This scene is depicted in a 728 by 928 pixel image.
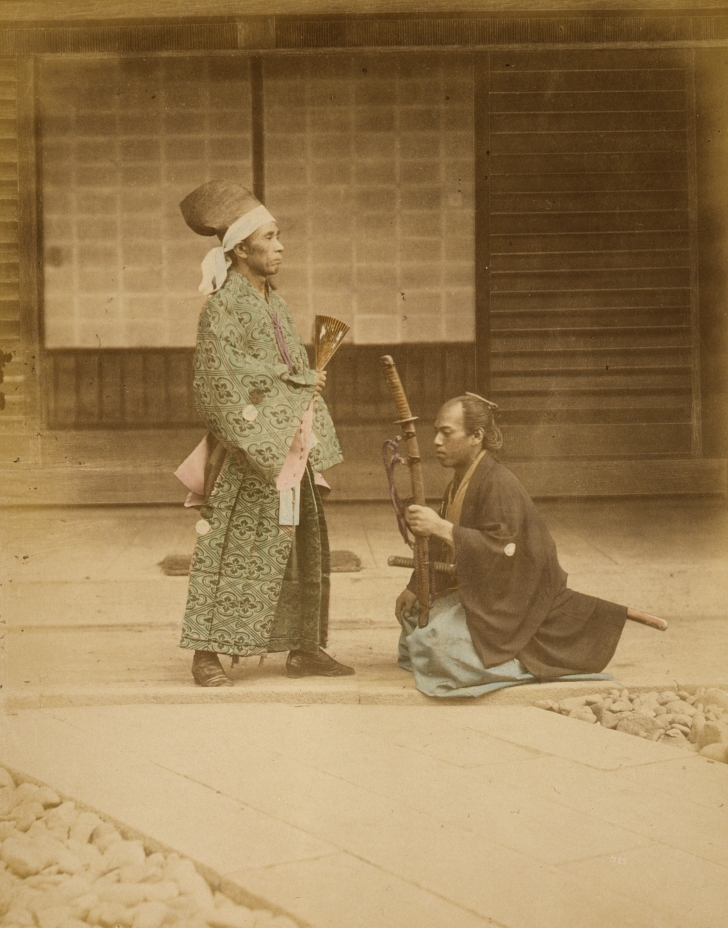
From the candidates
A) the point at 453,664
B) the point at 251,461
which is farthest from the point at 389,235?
the point at 453,664

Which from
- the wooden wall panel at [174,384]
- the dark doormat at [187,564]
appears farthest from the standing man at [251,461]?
the wooden wall panel at [174,384]

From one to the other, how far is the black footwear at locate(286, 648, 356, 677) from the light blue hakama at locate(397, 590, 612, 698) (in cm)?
33

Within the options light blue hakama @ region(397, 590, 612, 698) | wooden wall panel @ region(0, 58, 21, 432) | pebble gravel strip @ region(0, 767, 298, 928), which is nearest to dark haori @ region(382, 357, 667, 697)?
light blue hakama @ region(397, 590, 612, 698)

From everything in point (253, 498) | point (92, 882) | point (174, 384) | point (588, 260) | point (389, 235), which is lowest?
point (92, 882)

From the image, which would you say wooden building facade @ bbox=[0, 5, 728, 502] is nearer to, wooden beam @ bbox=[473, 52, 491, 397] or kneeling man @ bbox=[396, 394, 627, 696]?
wooden beam @ bbox=[473, 52, 491, 397]

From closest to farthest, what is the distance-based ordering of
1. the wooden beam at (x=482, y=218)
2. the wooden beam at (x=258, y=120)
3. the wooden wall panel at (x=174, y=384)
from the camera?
A: the wooden beam at (x=258, y=120)
the wooden beam at (x=482, y=218)
the wooden wall panel at (x=174, y=384)

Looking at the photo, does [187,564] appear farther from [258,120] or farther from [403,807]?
[403,807]

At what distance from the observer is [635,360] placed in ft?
20.8

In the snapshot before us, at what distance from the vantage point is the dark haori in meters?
4.17

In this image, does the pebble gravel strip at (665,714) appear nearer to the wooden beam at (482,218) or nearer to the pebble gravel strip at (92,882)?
the pebble gravel strip at (92,882)

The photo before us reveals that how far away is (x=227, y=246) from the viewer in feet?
13.9

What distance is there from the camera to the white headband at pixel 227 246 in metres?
4.20

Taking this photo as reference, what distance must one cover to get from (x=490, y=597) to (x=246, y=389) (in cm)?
116

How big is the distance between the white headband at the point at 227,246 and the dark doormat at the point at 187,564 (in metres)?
1.97
